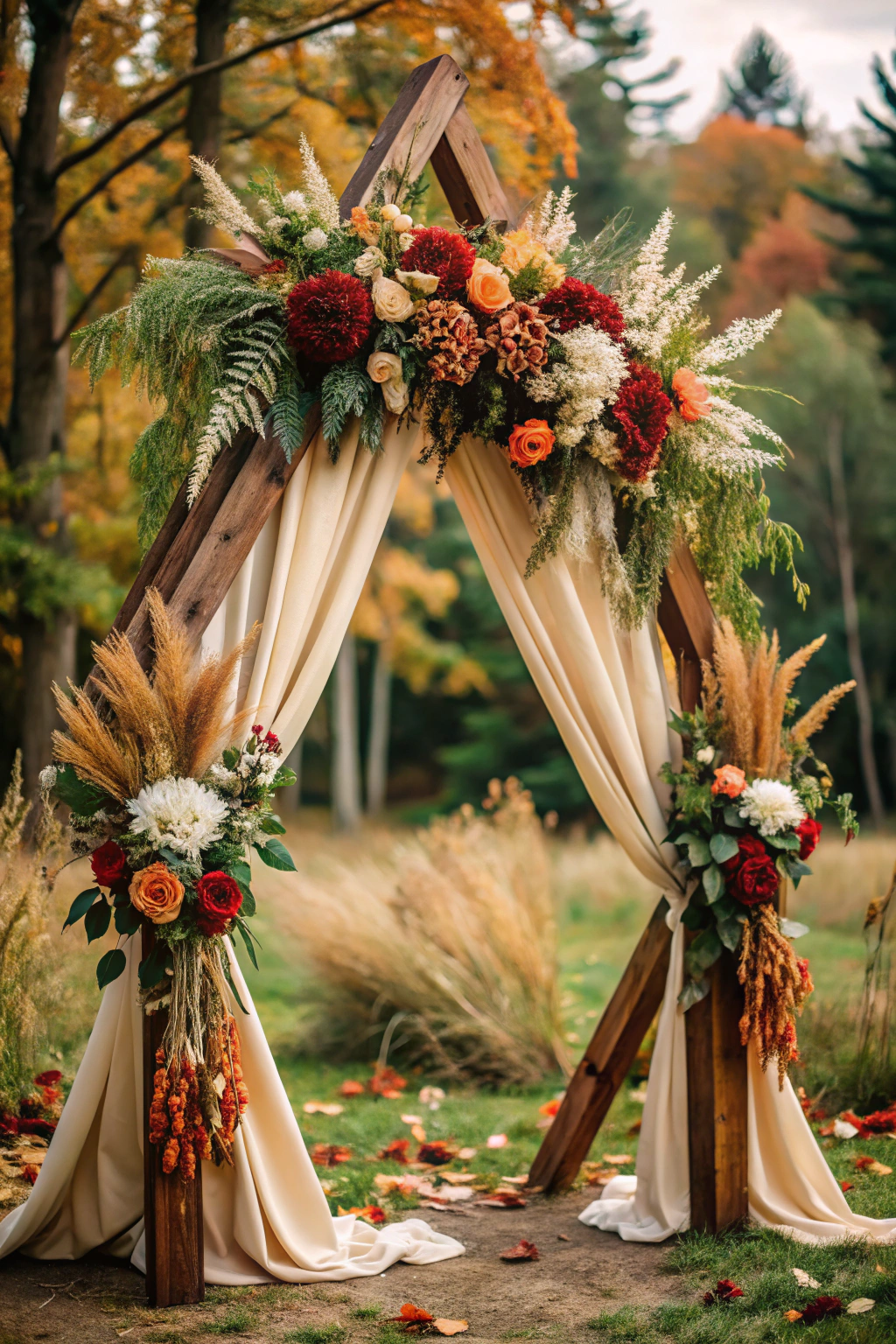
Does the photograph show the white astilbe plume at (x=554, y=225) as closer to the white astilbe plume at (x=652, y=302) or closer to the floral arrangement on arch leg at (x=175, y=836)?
the white astilbe plume at (x=652, y=302)

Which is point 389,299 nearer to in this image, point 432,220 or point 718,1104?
point 432,220

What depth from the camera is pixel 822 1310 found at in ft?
8.30

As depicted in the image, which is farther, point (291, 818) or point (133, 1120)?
point (291, 818)

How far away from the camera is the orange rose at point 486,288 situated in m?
2.79

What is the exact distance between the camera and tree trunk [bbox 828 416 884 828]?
13227 millimetres

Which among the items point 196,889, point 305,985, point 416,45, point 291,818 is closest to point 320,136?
point 416,45

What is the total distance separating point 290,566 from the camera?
2.89 meters

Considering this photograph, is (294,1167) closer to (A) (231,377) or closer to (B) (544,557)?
(B) (544,557)

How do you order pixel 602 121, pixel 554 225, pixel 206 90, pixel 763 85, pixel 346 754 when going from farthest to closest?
pixel 763 85 < pixel 602 121 < pixel 346 754 < pixel 206 90 < pixel 554 225

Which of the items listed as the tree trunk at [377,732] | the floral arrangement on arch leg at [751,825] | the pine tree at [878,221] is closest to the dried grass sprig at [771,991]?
the floral arrangement on arch leg at [751,825]

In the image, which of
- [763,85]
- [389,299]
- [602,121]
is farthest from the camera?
[763,85]

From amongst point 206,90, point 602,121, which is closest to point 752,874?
point 206,90

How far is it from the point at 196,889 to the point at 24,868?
4.71 feet

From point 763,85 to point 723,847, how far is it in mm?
26064
